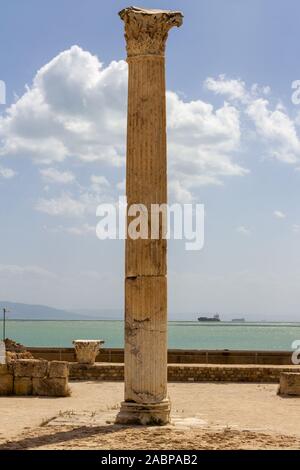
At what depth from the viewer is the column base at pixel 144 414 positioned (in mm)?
11648

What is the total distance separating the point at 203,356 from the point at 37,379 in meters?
7.70

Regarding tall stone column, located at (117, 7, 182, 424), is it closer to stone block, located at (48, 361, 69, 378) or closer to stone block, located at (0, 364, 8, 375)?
stone block, located at (48, 361, 69, 378)

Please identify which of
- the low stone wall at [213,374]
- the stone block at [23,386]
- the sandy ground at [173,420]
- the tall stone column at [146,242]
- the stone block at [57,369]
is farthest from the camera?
the low stone wall at [213,374]

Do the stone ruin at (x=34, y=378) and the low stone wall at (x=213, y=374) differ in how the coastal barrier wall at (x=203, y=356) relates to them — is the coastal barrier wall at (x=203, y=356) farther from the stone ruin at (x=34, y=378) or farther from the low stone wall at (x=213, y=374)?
the stone ruin at (x=34, y=378)

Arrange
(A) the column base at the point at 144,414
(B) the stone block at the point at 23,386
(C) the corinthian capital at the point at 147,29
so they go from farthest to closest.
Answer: (B) the stone block at the point at 23,386 < (C) the corinthian capital at the point at 147,29 < (A) the column base at the point at 144,414

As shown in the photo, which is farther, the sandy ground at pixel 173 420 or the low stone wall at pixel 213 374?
the low stone wall at pixel 213 374

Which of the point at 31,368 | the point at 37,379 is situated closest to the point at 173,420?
the point at 37,379

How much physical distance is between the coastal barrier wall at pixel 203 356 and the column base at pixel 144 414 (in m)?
11.9

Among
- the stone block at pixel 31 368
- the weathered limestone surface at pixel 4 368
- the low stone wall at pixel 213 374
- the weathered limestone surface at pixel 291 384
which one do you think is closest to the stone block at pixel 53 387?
the stone block at pixel 31 368

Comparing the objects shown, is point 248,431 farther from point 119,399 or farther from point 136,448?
point 119,399

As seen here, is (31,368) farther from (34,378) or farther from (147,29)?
(147,29)

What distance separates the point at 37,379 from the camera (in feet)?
57.6
